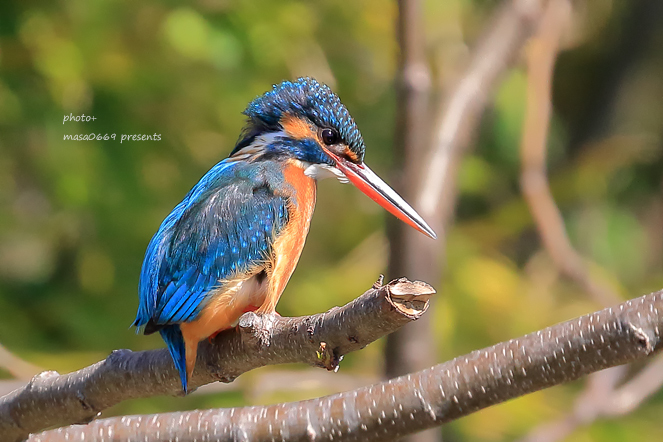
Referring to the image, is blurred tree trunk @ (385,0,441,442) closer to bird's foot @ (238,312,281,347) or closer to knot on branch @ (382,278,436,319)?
bird's foot @ (238,312,281,347)

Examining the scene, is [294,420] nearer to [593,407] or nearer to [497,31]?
[593,407]

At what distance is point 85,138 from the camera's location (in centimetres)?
257

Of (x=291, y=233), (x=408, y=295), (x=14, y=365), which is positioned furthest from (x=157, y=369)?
(x=14, y=365)

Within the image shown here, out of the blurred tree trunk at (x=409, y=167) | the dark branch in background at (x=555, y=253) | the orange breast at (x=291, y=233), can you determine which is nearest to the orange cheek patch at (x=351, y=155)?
the orange breast at (x=291, y=233)

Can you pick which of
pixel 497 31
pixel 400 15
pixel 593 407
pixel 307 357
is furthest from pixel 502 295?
pixel 307 357

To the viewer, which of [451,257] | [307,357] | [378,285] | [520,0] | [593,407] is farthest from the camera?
[451,257]

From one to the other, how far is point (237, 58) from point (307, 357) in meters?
1.62

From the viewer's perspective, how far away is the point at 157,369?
1353 mm

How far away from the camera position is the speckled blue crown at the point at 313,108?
1854 mm

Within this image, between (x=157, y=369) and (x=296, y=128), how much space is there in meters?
0.75

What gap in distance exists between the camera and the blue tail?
1309 millimetres

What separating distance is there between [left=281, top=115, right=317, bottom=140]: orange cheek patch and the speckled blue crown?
0.01 m

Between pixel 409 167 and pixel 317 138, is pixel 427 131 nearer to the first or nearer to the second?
pixel 409 167

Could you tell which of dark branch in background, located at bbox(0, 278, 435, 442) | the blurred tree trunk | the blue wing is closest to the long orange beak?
the blue wing
